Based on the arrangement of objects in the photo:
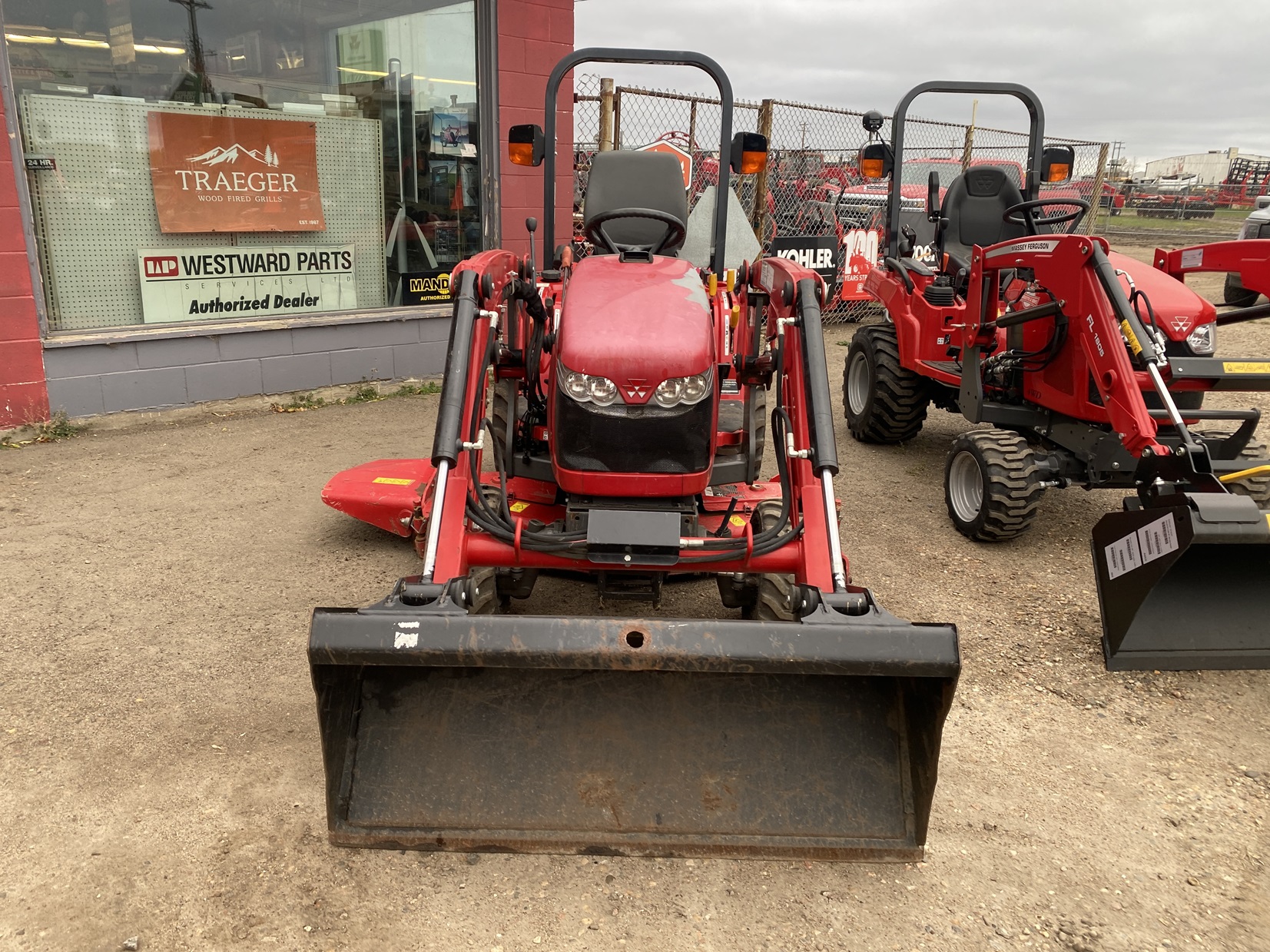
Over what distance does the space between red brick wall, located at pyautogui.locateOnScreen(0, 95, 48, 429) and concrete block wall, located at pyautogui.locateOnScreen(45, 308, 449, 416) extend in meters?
0.09

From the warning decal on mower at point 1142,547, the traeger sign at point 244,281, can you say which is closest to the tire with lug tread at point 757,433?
the warning decal on mower at point 1142,547

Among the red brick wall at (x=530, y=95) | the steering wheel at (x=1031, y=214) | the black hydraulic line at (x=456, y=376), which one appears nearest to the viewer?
the black hydraulic line at (x=456, y=376)

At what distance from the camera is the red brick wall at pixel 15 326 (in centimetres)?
557

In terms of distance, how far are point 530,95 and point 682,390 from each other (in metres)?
5.51

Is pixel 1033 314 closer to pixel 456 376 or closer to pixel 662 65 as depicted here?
pixel 662 65

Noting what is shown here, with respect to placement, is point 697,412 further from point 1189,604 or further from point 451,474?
point 1189,604

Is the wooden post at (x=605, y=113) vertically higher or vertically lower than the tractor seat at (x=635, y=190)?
higher

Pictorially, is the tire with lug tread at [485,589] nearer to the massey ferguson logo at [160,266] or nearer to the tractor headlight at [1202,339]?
the tractor headlight at [1202,339]

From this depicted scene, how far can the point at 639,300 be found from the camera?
3.04 meters

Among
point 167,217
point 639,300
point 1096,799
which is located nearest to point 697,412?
point 639,300

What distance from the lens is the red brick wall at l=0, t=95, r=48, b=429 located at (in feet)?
18.3

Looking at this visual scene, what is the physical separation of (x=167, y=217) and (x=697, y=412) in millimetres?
4871

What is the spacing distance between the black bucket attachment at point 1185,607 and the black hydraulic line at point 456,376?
223 centimetres

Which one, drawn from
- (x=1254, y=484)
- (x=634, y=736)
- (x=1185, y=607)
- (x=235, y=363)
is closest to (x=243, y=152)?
(x=235, y=363)
